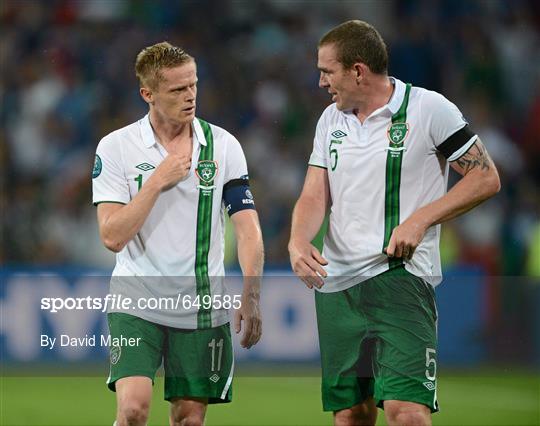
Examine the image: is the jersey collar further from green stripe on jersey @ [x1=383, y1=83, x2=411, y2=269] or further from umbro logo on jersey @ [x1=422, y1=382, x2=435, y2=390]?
umbro logo on jersey @ [x1=422, y1=382, x2=435, y2=390]

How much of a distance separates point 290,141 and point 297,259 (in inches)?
156

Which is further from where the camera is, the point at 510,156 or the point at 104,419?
the point at 510,156

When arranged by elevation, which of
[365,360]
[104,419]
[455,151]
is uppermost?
[455,151]

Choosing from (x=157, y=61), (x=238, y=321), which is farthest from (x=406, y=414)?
(x=157, y=61)

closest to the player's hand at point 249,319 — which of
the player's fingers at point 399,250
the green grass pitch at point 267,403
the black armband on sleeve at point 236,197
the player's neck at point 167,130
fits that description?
the black armband on sleeve at point 236,197

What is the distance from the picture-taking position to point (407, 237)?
4098mm

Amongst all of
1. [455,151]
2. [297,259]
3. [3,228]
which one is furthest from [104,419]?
[455,151]

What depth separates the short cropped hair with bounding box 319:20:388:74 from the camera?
13.9 ft

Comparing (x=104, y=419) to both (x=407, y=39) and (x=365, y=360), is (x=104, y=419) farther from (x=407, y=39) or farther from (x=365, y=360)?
(x=407, y=39)

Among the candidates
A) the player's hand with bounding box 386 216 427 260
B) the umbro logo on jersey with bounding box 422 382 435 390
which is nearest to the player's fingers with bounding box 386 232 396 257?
the player's hand with bounding box 386 216 427 260

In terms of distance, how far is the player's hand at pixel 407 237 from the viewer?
410 centimetres

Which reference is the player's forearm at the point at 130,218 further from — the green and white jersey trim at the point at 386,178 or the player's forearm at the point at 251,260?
the green and white jersey trim at the point at 386,178

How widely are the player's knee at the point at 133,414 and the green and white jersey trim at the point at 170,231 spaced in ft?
1.10

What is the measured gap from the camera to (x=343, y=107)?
4320mm
